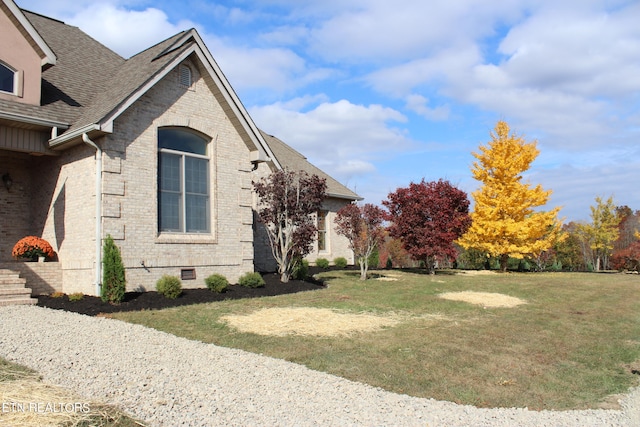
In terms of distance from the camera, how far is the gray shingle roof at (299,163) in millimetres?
24609

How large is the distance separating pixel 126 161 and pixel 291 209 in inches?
197

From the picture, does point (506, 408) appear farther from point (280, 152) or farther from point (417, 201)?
point (280, 152)

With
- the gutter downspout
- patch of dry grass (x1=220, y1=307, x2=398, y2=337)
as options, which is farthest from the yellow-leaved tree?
the gutter downspout

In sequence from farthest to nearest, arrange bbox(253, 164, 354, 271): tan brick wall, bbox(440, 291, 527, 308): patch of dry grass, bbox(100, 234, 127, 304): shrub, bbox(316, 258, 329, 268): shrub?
bbox(316, 258, 329, 268): shrub, bbox(253, 164, 354, 271): tan brick wall, bbox(440, 291, 527, 308): patch of dry grass, bbox(100, 234, 127, 304): shrub

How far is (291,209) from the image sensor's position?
14984 millimetres

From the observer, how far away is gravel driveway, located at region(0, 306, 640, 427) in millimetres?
4449

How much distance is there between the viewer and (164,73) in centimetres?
1284

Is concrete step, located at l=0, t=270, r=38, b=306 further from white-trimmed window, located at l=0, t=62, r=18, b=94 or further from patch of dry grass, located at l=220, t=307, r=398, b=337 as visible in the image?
white-trimmed window, located at l=0, t=62, r=18, b=94

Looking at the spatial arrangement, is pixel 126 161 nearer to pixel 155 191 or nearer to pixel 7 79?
pixel 155 191

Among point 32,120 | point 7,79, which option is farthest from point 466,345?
point 7,79

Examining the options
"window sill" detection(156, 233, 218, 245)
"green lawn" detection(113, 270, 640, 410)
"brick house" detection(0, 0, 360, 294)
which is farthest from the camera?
"window sill" detection(156, 233, 218, 245)

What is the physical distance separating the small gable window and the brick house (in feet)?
0.10

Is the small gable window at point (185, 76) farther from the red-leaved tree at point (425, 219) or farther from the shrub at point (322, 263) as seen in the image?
the shrub at point (322, 263)

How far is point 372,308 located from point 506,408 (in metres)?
6.41
